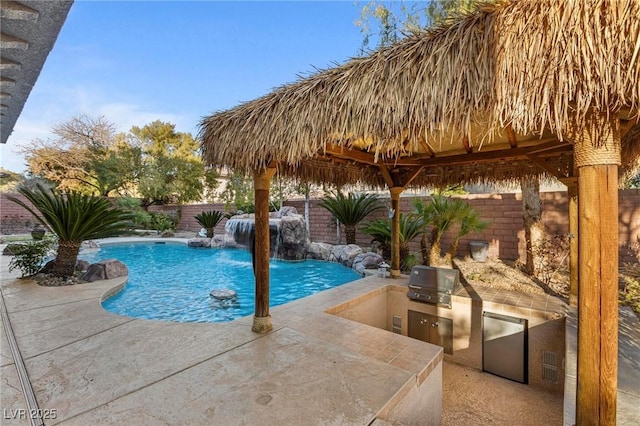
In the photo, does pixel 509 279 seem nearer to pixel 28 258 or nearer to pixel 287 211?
pixel 287 211

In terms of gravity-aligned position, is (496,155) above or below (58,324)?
above

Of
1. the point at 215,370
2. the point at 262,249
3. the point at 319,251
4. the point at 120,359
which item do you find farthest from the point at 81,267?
the point at 319,251

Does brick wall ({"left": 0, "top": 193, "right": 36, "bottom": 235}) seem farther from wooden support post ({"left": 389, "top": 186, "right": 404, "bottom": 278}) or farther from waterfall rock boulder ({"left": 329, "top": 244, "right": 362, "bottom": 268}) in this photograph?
wooden support post ({"left": 389, "top": 186, "right": 404, "bottom": 278})

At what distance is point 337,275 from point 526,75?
22.1 ft

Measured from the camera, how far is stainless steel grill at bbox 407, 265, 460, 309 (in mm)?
4590

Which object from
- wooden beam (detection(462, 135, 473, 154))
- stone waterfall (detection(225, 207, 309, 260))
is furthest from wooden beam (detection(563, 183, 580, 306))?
stone waterfall (detection(225, 207, 309, 260))

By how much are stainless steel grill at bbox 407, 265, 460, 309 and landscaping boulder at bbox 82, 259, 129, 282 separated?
20.9 ft

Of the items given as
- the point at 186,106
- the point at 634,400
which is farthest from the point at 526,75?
the point at 186,106

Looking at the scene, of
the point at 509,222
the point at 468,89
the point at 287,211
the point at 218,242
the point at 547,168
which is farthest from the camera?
the point at 218,242

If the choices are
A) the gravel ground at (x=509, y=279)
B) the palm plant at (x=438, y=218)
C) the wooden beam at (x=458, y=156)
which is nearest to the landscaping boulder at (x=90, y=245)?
the wooden beam at (x=458, y=156)

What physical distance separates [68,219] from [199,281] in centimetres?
301

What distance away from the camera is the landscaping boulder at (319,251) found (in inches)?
394

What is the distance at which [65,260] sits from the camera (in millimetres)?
6020

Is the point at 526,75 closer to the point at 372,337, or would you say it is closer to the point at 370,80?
the point at 370,80
